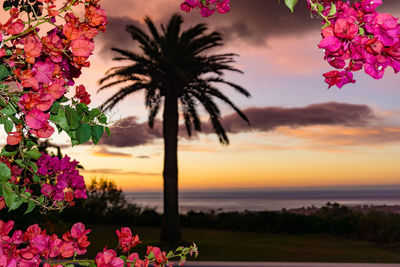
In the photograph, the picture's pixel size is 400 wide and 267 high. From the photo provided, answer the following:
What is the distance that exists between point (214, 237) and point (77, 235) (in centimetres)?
1561

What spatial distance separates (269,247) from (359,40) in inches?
572

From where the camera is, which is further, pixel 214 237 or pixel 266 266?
pixel 214 237

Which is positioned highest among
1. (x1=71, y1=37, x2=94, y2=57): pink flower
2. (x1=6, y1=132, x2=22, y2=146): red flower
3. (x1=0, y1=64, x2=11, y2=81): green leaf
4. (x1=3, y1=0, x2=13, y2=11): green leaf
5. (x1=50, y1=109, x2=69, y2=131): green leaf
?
(x1=3, y1=0, x2=13, y2=11): green leaf

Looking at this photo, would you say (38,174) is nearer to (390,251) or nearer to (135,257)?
(135,257)

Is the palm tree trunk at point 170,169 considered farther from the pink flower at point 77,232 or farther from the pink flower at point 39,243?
the pink flower at point 39,243

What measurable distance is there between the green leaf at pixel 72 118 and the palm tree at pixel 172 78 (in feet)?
43.1

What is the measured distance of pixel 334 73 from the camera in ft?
5.21

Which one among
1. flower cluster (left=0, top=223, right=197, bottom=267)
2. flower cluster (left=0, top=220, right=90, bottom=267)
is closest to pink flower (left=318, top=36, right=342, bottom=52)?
flower cluster (left=0, top=223, right=197, bottom=267)

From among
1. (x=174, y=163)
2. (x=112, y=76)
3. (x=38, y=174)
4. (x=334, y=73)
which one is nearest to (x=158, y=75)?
(x=112, y=76)

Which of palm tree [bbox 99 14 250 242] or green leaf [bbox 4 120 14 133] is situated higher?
palm tree [bbox 99 14 250 242]

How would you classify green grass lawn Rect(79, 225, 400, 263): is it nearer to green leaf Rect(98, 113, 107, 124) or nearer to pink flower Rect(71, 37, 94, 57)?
green leaf Rect(98, 113, 107, 124)

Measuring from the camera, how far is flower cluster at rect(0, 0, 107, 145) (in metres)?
1.80

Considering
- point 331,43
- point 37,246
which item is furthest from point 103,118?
point 331,43

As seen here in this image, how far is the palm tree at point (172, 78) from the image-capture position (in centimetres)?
1546
